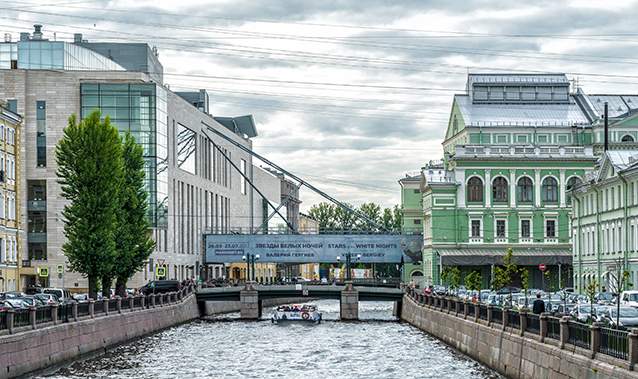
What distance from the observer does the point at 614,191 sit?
294 feet

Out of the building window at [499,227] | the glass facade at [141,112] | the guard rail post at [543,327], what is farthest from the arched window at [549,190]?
the guard rail post at [543,327]

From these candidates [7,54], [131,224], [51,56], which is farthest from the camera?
[7,54]

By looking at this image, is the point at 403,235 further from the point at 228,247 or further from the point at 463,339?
the point at 463,339

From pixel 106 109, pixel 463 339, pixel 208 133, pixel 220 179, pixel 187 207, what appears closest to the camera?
pixel 463 339

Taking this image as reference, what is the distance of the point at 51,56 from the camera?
12281cm

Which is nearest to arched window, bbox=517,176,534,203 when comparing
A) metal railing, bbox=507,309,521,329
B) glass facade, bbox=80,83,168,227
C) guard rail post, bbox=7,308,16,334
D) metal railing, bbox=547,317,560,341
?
glass facade, bbox=80,83,168,227

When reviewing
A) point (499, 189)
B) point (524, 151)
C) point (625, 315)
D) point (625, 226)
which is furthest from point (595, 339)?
point (499, 189)

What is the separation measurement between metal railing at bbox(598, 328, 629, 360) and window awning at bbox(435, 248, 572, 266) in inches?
3566

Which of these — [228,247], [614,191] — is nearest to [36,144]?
[228,247]

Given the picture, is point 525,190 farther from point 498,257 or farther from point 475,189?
point 498,257

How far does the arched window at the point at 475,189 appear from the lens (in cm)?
12538

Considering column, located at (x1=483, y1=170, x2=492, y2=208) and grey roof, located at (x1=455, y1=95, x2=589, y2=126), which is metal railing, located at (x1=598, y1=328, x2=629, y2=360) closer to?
column, located at (x1=483, y1=170, x2=492, y2=208)

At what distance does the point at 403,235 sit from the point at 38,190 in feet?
126

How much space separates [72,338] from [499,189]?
75.0m
